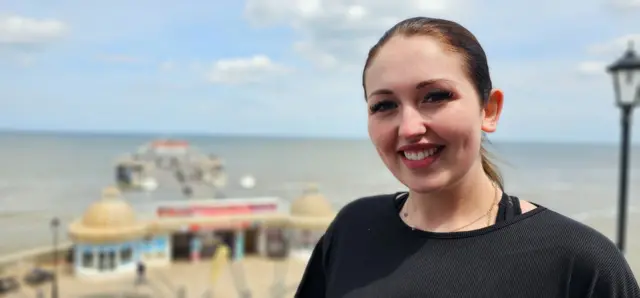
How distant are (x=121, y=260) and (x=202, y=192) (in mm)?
24003

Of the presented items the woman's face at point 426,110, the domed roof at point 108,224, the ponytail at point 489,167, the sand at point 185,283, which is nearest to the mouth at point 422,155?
the woman's face at point 426,110

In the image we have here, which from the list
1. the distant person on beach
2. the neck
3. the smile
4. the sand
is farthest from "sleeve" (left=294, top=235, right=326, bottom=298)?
the distant person on beach

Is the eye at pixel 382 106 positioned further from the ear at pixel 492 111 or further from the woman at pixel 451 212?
the ear at pixel 492 111

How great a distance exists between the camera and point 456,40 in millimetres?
1520

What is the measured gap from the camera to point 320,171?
80812 millimetres

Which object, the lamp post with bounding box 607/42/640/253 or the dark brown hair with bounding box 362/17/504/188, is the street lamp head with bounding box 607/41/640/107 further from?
the dark brown hair with bounding box 362/17/504/188

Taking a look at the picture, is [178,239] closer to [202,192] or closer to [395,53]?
[395,53]

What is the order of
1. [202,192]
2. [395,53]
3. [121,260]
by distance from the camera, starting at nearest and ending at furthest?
[395,53] → [121,260] → [202,192]

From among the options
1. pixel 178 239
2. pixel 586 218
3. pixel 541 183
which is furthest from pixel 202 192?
pixel 541 183

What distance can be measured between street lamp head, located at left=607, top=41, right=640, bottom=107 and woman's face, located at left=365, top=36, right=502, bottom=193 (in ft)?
15.7

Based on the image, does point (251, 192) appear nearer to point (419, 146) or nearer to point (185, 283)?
point (185, 283)

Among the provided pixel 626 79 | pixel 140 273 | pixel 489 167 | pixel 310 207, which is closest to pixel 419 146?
pixel 489 167

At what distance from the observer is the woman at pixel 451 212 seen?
1389 mm

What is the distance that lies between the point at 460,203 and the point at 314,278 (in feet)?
2.20
